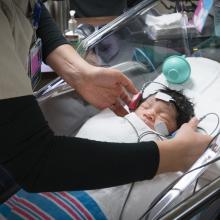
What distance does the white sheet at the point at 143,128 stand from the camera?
0.95 meters

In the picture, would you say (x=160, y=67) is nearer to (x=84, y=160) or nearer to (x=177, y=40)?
(x=177, y=40)

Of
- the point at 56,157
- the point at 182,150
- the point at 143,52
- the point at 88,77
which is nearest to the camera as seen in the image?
the point at 56,157

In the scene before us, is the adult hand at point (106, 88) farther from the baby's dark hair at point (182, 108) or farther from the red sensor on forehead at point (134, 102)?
the baby's dark hair at point (182, 108)

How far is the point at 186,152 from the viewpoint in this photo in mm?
882

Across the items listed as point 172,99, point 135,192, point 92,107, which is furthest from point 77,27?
point 135,192

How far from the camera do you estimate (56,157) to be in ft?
2.40

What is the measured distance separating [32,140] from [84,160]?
0.34ft

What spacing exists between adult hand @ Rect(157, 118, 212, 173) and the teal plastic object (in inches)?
18.0

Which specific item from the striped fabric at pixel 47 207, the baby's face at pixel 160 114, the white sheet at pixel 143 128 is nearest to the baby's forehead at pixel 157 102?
the baby's face at pixel 160 114

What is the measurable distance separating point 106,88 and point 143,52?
449 millimetres

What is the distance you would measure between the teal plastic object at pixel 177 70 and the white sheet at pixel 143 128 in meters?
0.03

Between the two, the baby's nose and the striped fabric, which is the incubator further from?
the striped fabric

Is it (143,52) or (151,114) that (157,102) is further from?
(143,52)

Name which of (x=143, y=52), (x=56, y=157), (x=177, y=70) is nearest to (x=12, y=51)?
(x=56, y=157)
